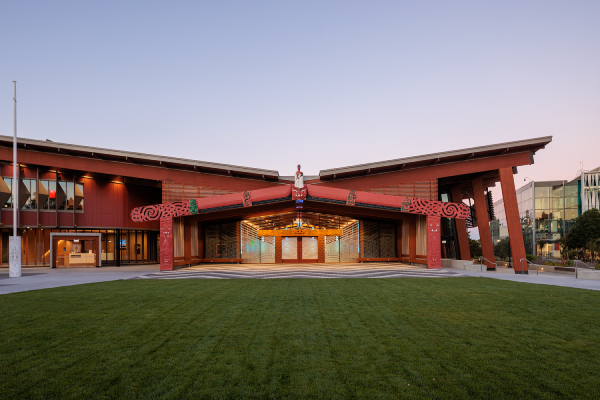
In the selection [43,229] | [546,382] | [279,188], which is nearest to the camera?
[546,382]

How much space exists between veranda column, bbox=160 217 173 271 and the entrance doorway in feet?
36.7

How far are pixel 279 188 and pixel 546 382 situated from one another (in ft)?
63.2

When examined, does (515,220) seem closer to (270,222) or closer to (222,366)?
(270,222)

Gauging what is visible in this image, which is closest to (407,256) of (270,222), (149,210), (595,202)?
(270,222)

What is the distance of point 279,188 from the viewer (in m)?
23.2

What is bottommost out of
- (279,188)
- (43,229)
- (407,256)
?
(407,256)

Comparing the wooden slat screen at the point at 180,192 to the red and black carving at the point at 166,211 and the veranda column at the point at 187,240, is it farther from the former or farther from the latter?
the red and black carving at the point at 166,211

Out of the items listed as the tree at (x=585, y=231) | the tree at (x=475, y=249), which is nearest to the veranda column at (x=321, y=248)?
the tree at (x=475, y=249)

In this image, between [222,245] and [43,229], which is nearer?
[43,229]

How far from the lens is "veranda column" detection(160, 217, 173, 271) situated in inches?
932

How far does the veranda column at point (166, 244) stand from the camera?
23672mm

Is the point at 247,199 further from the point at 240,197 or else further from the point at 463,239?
the point at 463,239

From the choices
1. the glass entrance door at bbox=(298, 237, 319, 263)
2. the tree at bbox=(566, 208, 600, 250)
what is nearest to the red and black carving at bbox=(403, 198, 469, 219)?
the glass entrance door at bbox=(298, 237, 319, 263)

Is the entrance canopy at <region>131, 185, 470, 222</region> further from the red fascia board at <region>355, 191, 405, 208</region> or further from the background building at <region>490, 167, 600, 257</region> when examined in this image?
the background building at <region>490, 167, 600, 257</region>
